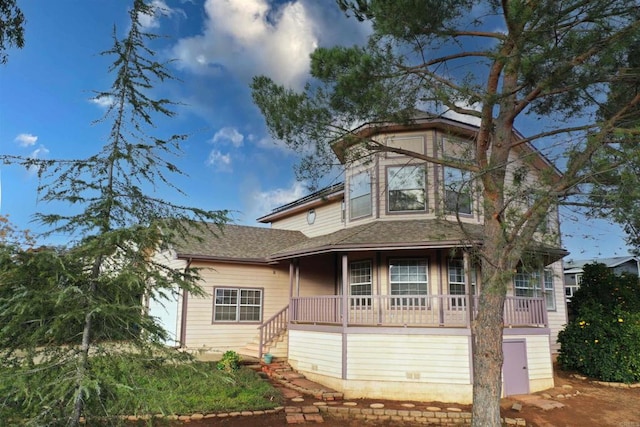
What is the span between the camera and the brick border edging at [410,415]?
8.60 meters

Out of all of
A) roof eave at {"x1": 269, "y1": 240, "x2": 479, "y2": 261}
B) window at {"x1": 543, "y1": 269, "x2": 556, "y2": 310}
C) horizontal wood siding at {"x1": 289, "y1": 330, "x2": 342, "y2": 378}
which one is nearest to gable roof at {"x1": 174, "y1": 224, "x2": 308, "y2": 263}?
roof eave at {"x1": 269, "y1": 240, "x2": 479, "y2": 261}

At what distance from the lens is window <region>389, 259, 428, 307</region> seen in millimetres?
12078

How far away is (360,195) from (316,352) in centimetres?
520

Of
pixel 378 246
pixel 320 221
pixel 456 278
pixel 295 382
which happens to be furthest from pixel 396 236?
pixel 320 221

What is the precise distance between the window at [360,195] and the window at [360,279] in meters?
1.66

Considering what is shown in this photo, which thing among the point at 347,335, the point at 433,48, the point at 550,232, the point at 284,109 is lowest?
the point at 347,335

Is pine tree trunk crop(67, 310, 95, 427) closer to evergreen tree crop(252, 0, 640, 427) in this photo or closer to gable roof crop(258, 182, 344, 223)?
evergreen tree crop(252, 0, 640, 427)

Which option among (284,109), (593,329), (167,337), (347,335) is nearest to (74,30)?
(284,109)

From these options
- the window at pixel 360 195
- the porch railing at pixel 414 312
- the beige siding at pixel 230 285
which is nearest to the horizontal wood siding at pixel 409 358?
the porch railing at pixel 414 312

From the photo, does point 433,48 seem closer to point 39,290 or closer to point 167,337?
point 167,337

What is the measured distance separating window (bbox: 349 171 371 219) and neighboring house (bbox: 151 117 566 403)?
0.04 meters

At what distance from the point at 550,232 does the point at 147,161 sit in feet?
20.4

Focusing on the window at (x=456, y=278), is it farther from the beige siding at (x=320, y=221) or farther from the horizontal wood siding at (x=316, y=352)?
the beige siding at (x=320, y=221)

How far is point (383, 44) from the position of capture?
7949 millimetres
